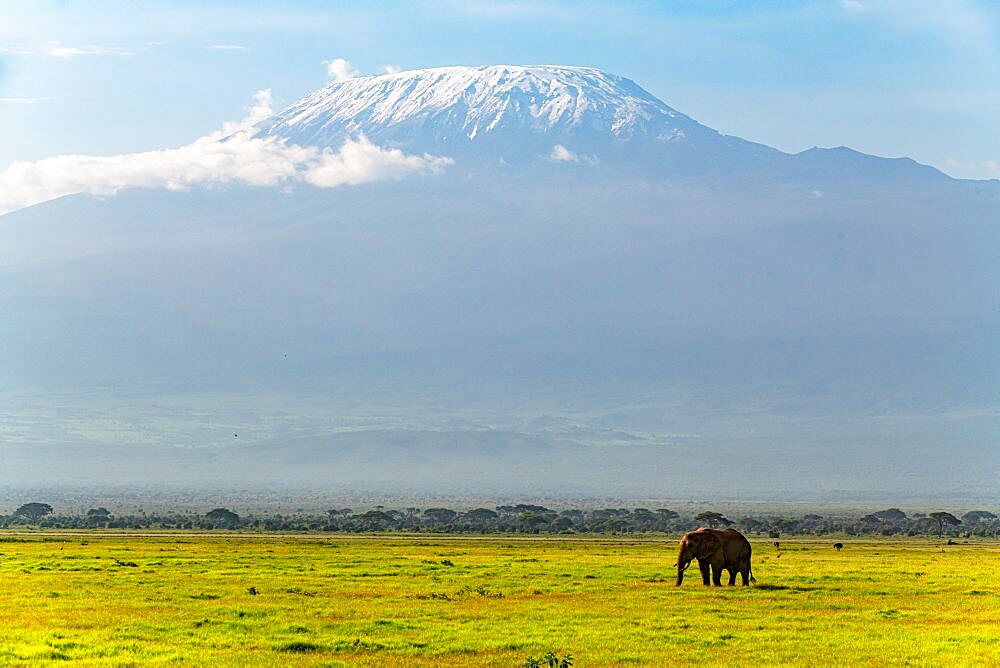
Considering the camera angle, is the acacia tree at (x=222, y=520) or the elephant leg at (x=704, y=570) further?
the acacia tree at (x=222, y=520)

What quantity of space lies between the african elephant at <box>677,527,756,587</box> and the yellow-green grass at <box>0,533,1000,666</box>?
24.2 inches

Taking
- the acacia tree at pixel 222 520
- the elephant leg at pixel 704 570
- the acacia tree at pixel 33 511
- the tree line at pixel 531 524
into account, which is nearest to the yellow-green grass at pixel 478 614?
the elephant leg at pixel 704 570

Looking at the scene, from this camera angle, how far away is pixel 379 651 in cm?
2320

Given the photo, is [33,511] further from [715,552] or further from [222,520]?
[715,552]

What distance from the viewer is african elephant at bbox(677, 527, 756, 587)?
1391 inches

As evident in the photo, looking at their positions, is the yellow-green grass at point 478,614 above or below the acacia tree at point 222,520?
below

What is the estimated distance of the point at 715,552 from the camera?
35.4 metres

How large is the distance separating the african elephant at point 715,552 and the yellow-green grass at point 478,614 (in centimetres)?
61

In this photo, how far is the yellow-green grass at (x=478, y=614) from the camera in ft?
75.5

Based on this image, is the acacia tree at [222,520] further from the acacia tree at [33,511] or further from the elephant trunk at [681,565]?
the elephant trunk at [681,565]

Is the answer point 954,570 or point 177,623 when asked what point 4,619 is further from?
point 954,570

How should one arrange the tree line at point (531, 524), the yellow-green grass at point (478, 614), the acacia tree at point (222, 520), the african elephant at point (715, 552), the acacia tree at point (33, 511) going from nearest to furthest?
the yellow-green grass at point (478, 614), the african elephant at point (715, 552), the tree line at point (531, 524), the acacia tree at point (222, 520), the acacia tree at point (33, 511)

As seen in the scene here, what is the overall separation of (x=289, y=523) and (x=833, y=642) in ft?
277

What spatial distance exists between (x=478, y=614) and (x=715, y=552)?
9110 millimetres
